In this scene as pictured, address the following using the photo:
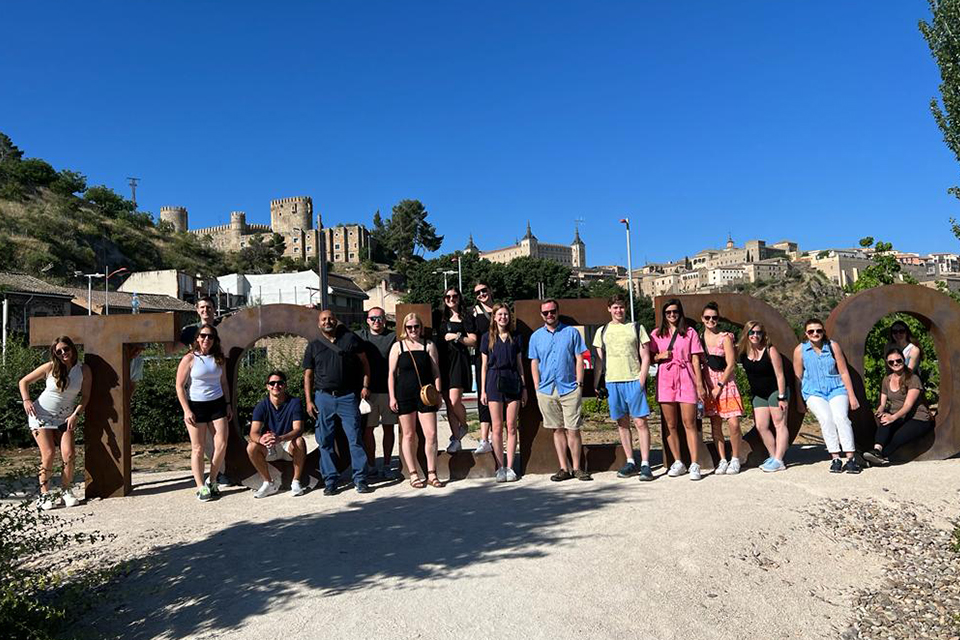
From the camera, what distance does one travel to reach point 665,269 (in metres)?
153

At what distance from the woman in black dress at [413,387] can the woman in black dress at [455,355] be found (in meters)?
0.24

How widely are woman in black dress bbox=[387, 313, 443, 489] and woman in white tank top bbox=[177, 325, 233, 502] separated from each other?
67.2 inches

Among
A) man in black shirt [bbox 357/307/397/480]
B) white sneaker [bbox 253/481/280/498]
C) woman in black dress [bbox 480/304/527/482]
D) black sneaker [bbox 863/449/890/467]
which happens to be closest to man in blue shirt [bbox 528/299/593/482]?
woman in black dress [bbox 480/304/527/482]

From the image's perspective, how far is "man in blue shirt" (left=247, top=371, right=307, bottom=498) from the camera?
21.6 feet

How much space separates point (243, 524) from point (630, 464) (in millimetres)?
3801

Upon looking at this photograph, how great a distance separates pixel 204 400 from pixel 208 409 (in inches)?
4.1

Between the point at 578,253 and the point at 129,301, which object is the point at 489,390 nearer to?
the point at 129,301

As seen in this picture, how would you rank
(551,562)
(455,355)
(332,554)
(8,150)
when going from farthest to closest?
(8,150) → (455,355) → (332,554) → (551,562)

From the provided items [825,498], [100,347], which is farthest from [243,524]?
[825,498]

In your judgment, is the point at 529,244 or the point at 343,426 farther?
the point at 529,244

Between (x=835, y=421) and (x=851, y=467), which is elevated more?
(x=835, y=421)

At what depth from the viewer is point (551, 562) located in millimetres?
4336

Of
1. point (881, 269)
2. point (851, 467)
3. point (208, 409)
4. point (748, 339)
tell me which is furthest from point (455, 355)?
point (881, 269)

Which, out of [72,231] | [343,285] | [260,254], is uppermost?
[260,254]
